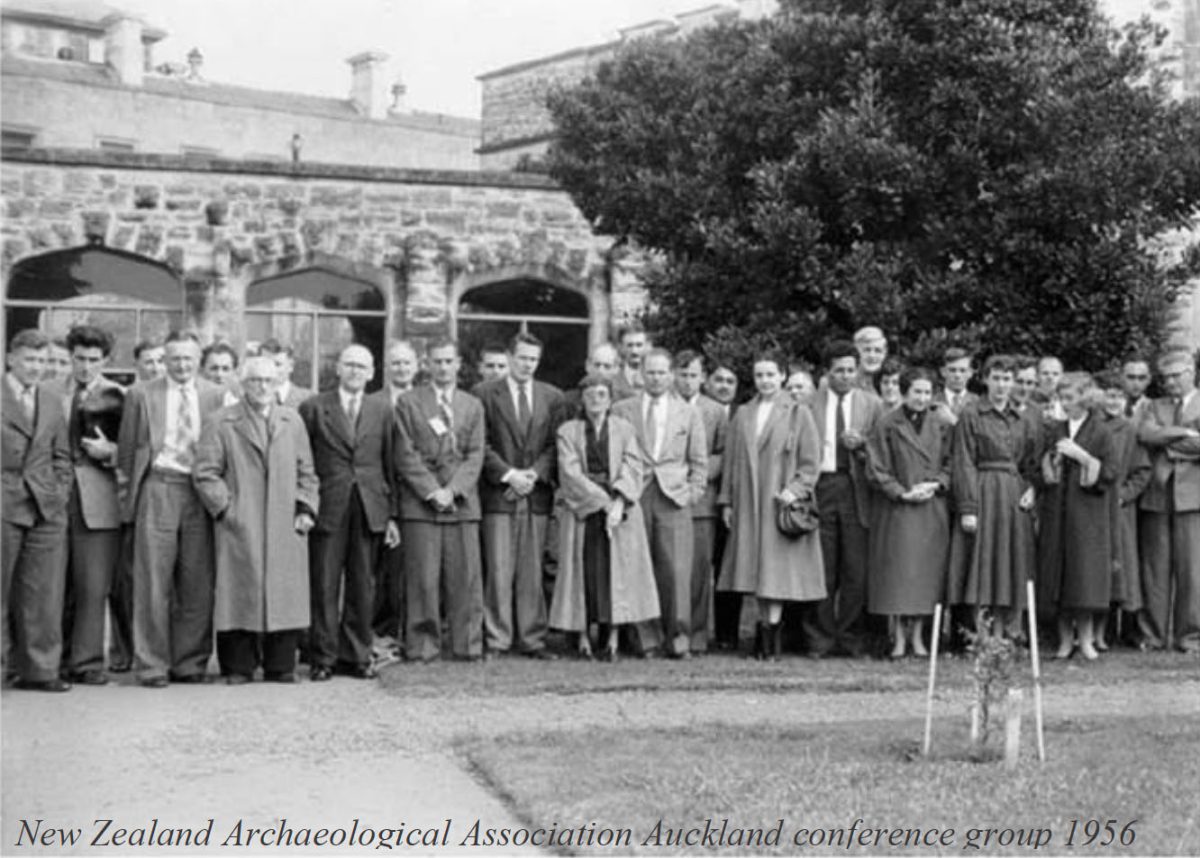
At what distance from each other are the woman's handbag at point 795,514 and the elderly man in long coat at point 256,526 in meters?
3.06

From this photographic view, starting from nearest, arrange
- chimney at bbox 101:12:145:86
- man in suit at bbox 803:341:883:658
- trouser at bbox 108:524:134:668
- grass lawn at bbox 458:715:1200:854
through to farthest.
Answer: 1. grass lawn at bbox 458:715:1200:854
2. trouser at bbox 108:524:134:668
3. man in suit at bbox 803:341:883:658
4. chimney at bbox 101:12:145:86

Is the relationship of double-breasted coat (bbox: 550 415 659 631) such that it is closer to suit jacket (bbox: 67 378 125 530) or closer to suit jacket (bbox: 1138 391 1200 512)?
suit jacket (bbox: 67 378 125 530)

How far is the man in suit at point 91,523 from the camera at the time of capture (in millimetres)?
10320

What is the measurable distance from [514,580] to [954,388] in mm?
3281

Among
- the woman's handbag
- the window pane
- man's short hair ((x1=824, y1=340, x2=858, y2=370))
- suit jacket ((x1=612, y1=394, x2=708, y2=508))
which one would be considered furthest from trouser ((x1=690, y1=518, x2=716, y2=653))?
the window pane

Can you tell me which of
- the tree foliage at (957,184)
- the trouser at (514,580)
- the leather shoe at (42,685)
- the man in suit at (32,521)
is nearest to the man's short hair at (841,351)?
the tree foliage at (957,184)

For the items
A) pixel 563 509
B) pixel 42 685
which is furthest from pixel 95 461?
pixel 563 509

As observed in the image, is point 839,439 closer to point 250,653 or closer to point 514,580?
point 514,580

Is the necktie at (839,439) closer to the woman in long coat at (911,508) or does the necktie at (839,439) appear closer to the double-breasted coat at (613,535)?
the woman in long coat at (911,508)

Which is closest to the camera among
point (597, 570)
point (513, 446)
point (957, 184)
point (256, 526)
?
point (256, 526)

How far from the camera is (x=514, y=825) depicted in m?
6.59

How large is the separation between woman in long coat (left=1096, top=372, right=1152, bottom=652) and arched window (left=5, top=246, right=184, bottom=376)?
40.7 ft

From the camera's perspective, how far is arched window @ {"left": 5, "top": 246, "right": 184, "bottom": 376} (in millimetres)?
20547

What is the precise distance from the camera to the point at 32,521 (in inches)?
395
